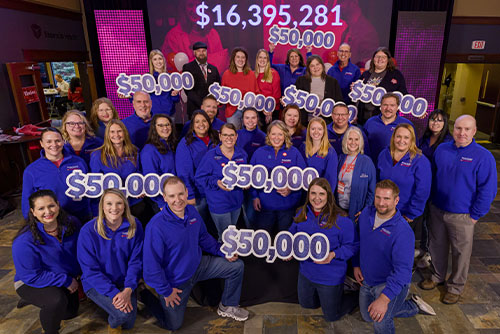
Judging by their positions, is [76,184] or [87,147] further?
[87,147]

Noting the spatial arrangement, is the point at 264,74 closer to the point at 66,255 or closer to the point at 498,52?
the point at 66,255

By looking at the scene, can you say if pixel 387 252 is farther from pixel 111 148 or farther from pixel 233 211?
pixel 111 148

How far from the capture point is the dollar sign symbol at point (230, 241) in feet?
9.53

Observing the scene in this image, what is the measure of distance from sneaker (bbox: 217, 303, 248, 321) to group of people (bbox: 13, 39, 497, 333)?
0.02 meters

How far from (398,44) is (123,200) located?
682 cm

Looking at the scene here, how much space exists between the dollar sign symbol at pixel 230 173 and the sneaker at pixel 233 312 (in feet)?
3.73

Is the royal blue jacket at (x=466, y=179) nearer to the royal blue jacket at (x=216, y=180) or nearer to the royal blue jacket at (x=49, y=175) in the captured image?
the royal blue jacket at (x=216, y=180)

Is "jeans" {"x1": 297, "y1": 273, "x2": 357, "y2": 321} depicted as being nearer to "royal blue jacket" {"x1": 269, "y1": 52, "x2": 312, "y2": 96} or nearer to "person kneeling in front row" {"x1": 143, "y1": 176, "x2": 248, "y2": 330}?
"person kneeling in front row" {"x1": 143, "y1": 176, "x2": 248, "y2": 330}

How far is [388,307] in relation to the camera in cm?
254

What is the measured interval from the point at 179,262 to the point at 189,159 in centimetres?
114

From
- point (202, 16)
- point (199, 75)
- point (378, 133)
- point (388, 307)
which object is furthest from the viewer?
point (202, 16)

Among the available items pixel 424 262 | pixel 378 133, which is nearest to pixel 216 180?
pixel 378 133

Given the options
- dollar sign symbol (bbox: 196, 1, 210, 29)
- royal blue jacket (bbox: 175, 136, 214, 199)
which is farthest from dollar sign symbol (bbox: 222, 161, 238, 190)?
dollar sign symbol (bbox: 196, 1, 210, 29)

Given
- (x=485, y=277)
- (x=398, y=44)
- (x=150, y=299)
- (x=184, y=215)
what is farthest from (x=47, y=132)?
(x=398, y=44)
